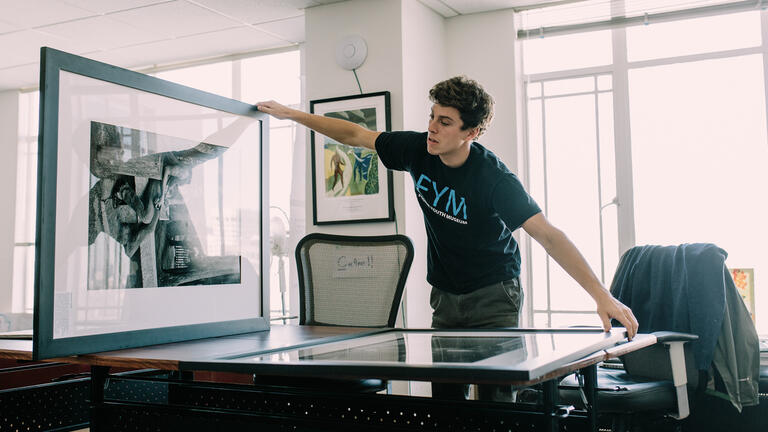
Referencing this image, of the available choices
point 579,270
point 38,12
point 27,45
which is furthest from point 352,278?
point 27,45

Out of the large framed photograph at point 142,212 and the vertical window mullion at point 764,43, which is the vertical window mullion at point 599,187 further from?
the large framed photograph at point 142,212

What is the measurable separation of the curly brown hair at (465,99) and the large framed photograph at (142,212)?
1.69ft

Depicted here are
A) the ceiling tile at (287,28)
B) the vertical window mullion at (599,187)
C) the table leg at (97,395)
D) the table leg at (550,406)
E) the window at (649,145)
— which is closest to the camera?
the table leg at (550,406)

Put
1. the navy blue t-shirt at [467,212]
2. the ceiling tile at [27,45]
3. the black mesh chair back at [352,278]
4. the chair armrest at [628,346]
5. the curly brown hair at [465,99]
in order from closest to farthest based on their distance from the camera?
the chair armrest at [628,346]
the navy blue t-shirt at [467,212]
the curly brown hair at [465,99]
the black mesh chair back at [352,278]
the ceiling tile at [27,45]

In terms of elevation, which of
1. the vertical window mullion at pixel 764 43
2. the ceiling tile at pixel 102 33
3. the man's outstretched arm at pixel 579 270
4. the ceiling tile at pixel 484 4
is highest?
the ceiling tile at pixel 102 33

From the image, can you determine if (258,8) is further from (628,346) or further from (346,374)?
(346,374)

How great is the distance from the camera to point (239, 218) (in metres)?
1.86

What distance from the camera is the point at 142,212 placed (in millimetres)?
1598

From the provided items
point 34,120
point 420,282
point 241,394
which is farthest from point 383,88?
point 34,120

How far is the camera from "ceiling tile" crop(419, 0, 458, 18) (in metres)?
3.93

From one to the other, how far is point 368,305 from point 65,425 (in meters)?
0.95

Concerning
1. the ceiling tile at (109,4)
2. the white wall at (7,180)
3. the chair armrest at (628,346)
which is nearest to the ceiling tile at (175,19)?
the ceiling tile at (109,4)

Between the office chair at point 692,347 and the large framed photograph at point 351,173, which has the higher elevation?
the large framed photograph at point 351,173

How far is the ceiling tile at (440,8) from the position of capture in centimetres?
393
